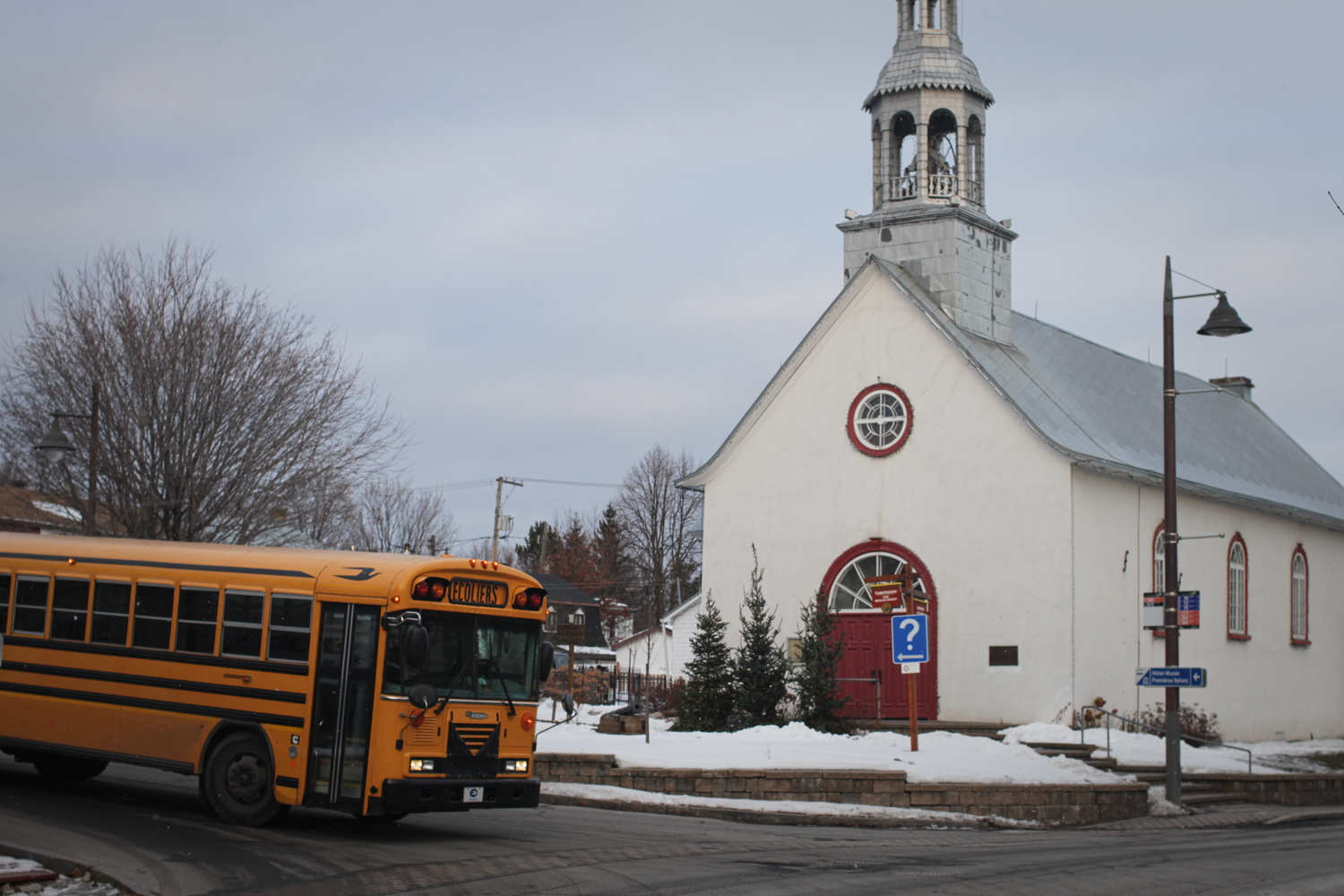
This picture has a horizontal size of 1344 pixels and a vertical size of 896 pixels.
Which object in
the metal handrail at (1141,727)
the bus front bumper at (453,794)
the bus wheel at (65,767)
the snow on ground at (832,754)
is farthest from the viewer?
the metal handrail at (1141,727)

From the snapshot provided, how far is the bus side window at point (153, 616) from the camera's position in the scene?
46.3ft

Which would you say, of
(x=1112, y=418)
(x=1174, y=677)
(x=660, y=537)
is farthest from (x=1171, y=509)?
(x=660, y=537)

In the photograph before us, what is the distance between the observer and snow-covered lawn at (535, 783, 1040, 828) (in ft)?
55.4

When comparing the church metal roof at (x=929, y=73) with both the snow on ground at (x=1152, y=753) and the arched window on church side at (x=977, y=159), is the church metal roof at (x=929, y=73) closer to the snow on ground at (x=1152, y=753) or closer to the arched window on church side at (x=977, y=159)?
the arched window on church side at (x=977, y=159)

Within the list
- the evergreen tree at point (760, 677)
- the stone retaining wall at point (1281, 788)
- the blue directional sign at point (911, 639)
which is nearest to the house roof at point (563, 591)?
the evergreen tree at point (760, 677)

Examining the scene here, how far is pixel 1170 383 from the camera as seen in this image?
1998 centimetres

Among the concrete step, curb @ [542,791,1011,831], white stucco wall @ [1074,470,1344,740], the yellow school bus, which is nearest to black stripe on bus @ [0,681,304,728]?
the yellow school bus

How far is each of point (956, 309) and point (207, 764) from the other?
19128 mm

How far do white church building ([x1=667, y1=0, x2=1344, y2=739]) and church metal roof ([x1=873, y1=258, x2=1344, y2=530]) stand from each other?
10 cm

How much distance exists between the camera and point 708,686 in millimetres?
24875

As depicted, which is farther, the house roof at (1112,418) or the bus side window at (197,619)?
the house roof at (1112,418)

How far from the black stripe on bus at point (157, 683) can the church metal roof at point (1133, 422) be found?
54.1ft

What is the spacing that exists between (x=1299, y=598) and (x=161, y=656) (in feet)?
94.9

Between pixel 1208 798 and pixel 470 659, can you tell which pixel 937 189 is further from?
pixel 470 659
